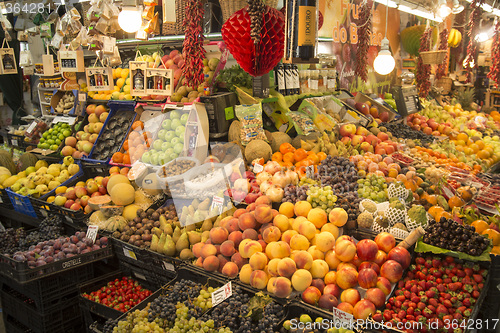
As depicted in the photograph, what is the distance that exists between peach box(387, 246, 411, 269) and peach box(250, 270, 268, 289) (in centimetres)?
81

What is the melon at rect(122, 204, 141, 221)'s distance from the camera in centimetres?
337

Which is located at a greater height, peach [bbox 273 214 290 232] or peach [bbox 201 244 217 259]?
peach [bbox 273 214 290 232]

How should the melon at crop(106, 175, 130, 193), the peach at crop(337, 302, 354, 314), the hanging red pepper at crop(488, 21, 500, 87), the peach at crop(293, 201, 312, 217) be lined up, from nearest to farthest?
the peach at crop(337, 302, 354, 314)
the peach at crop(293, 201, 312, 217)
the melon at crop(106, 175, 130, 193)
the hanging red pepper at crop(488, 21, 500, 87)

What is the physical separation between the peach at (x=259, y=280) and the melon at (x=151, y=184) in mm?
1611

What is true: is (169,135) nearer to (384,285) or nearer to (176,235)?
(176,235)

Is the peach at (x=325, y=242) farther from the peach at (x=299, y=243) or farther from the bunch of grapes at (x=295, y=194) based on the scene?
the bunch of grapes at (x=295, y=194)

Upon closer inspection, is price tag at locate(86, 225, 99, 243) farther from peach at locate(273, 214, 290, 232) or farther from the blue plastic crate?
peach at locate(273, 214, 290, 232)

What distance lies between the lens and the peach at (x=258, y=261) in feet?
7.43

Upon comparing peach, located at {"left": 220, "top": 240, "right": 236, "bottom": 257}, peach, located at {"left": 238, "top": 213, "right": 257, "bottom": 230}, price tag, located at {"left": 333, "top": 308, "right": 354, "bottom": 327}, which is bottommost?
price tag, located at {"left": 333, "top": 308, "right": 354, "bottom": 327}

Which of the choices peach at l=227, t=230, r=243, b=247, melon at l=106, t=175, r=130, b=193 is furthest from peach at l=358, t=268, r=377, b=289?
melon at l=106, t=175, r=130, b=193

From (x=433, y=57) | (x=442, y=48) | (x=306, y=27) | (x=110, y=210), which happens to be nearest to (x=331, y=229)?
(x=306, y=27)

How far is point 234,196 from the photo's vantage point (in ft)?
9.99

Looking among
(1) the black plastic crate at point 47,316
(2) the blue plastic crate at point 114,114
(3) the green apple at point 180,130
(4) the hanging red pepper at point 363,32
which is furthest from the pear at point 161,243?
(4) the hanging red pepper at point 363,32

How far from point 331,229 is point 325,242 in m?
0.16
